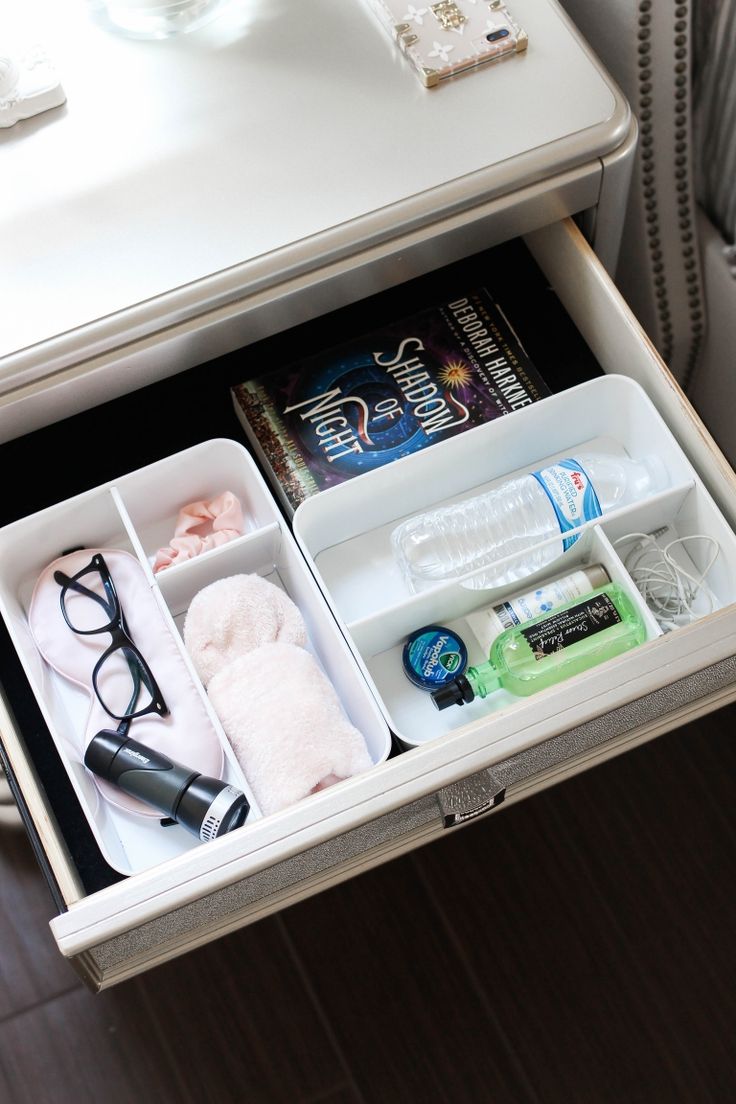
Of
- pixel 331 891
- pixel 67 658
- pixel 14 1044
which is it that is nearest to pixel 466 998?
pixel 331 891

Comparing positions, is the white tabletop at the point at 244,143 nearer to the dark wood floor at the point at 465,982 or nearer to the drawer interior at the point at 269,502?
the drawer interior at the point at 269,502

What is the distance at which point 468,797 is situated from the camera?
0.75 meters

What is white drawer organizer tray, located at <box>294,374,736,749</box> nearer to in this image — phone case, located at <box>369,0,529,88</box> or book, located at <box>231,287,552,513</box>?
book, located at <box>231,287,552,513</box>

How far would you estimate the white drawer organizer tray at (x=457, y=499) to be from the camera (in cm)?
81

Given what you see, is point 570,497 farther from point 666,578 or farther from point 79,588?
point 79,588

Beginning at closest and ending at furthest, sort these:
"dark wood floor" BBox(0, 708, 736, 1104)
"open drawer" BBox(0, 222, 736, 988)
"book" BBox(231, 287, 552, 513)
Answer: "open drawer" BBox(0, 222, 736, 988) → "book" BBox(231, 287, 552, 513) → "dark wood floor" BBox(0, 708, 736, 1104)

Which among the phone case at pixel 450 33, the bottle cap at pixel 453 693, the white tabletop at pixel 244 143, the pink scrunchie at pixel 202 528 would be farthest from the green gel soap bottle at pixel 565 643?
the phone case at pixel 450 33

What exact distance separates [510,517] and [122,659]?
33 cm

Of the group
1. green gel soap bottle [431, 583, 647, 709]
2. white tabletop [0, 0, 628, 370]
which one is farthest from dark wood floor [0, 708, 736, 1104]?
white tabletop [0, 0, 628, 370]

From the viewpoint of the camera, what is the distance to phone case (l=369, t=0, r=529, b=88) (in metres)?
0.83

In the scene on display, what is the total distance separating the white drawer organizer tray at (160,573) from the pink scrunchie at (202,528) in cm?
1

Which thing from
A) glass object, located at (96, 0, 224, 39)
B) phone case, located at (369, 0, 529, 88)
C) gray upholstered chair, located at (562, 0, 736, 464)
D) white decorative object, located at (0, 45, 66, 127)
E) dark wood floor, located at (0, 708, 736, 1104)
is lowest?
dark wood floor, located at (0, 708, 736, 1104)

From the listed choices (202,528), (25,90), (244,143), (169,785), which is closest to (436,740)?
(169,785)

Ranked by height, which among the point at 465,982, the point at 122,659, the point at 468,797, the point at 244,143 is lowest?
the point at 465,982
